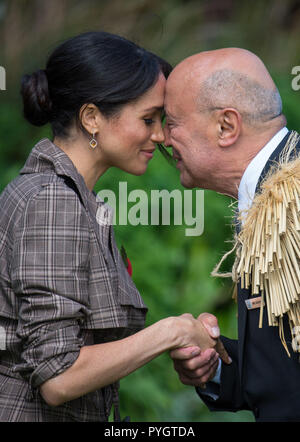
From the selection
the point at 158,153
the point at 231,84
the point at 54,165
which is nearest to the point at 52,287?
the point at 54,165

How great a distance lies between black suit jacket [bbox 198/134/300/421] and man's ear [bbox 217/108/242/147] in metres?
0.18

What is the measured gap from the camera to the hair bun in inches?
99.3

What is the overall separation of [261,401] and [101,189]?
9.09 feet

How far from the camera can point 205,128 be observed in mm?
2689

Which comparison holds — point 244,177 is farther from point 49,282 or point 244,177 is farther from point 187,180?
point 49,282

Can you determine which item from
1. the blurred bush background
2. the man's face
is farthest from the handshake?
the blurred bush background

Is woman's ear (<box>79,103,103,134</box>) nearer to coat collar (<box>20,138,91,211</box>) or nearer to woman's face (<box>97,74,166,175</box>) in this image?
woman's face (<box>97,74,166,175</box>)

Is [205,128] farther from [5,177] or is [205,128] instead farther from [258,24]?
[258,24]

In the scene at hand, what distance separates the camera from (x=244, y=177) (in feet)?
8.50

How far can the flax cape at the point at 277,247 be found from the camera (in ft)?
7.36

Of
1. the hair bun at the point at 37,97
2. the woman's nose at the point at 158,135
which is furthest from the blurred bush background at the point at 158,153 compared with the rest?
the hair bun at the point at 37,97

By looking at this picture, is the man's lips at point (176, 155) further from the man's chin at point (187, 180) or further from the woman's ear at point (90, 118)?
the woman's ear at point (90, 118)

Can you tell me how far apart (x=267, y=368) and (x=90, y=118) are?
1127 mm

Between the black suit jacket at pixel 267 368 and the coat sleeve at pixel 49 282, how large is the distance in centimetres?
62
